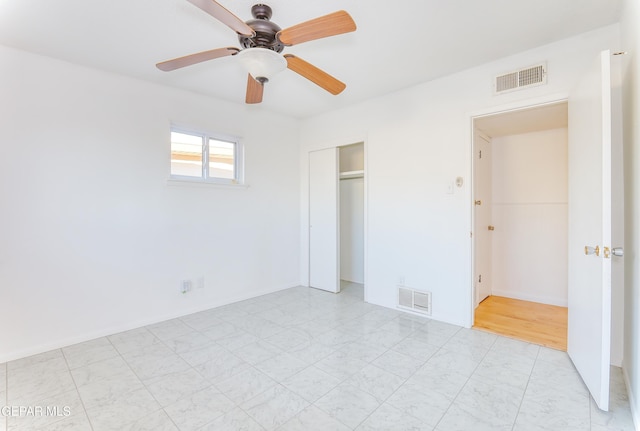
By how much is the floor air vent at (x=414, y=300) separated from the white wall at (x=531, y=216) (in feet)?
5.13

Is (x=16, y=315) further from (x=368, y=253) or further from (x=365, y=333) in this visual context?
(x=368, y=253)

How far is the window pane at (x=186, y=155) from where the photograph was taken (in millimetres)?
3396

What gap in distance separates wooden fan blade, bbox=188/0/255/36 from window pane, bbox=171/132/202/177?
2.11 meters

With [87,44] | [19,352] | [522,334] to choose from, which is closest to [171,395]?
[19,352]

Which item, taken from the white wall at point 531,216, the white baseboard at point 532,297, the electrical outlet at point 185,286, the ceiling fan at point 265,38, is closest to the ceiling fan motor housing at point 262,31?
the ceiling fan at point 265,38

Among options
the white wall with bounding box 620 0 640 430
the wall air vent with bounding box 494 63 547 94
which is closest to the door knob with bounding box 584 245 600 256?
the white wall with bounding box 620 0 640 430

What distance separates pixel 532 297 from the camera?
3.80 metres

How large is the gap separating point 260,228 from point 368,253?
4.99 feet

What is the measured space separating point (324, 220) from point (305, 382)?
251 centimetres

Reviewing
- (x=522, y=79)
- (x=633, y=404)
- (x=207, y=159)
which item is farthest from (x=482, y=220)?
(x=207, y=159)

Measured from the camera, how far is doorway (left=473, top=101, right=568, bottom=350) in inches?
137

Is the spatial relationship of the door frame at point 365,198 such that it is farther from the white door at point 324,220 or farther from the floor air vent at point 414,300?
the floor air vent at point 414,300

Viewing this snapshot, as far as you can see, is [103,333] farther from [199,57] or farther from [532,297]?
[532,297]

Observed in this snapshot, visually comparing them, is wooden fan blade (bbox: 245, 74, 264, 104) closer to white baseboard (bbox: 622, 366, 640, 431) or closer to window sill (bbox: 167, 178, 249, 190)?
window sill (bbox: 167, 178, 249, 190)
